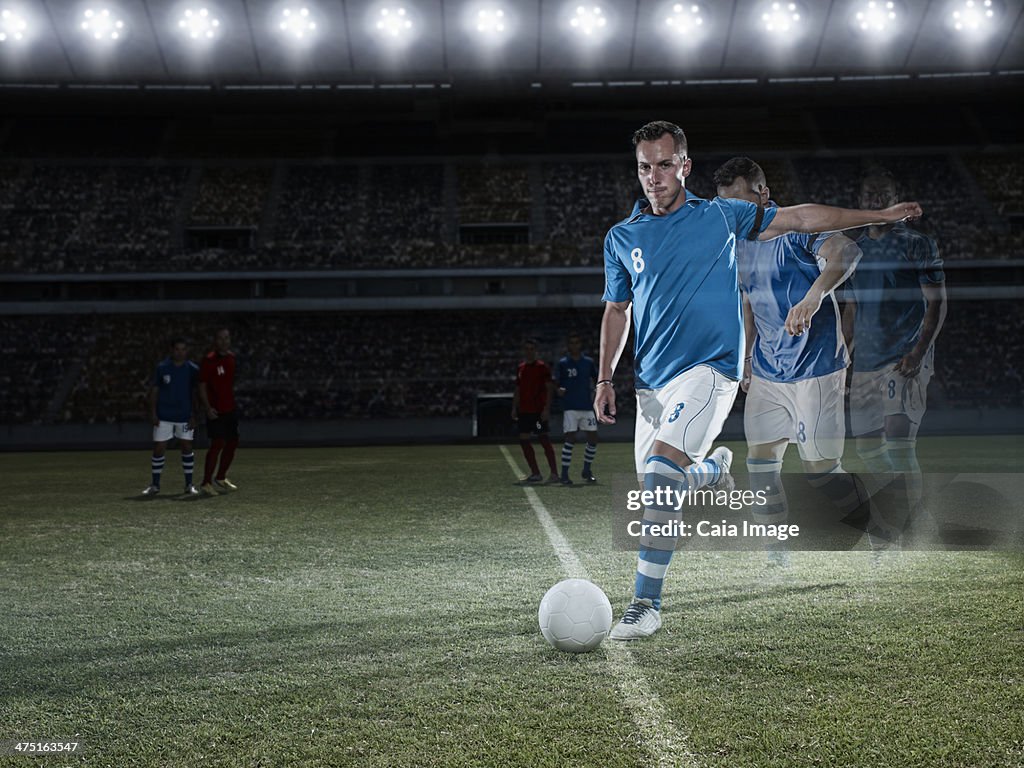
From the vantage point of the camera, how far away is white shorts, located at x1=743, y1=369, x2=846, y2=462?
17.6 ft

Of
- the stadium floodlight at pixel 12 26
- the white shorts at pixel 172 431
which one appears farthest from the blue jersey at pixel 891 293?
the stadium floodlight at pixel 12 26

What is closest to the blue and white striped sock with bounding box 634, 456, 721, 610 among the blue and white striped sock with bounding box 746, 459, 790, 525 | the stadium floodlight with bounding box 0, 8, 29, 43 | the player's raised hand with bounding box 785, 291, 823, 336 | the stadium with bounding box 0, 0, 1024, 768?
the stadium with bounding box 0, 0, 1024, 768

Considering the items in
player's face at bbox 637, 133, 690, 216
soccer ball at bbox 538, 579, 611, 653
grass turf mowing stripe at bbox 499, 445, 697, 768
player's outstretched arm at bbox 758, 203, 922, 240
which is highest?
player's face at bbox 637, 133, 690, 216

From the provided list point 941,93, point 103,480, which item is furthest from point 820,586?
point 941,93

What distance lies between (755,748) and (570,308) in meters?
25.2

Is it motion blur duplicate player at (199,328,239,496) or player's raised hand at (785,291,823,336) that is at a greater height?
player's raised hand at (785,291,823,336)

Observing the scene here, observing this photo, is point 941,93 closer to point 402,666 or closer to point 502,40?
point 502,40

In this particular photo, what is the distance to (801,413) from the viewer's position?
5371mm

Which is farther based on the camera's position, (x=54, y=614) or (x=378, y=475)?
(x=378, y=475)

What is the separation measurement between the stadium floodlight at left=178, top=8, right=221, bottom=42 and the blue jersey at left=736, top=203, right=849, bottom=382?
23.4m

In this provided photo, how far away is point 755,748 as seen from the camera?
2.59 metres

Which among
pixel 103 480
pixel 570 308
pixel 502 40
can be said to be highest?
pixel 502 40

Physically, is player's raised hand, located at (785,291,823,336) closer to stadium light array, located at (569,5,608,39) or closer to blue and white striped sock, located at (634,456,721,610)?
blue and white striped sock, located at (634,456,721,610)

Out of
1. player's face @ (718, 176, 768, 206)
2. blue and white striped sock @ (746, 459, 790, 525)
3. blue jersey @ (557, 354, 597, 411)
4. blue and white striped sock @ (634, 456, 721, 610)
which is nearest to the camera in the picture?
blue and white striped sock @ (634, 456, 721, 610)
